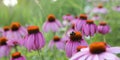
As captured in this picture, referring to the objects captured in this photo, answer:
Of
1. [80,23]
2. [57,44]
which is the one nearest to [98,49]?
[80,23]

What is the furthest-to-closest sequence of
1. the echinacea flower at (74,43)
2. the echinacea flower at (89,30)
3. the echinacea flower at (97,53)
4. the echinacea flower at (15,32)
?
1. the echinacea flower at (15,32)
2. the echinacea flower at (89,30)
3. the echinacea flower at (74,43)
4. the echinacea flower at (97,53)

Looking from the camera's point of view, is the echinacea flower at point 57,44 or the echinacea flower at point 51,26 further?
the echinacea flower at point 51,26

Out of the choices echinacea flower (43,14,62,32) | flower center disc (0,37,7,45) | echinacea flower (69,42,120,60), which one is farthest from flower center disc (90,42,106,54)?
echinacea flower (43,14,62,32)

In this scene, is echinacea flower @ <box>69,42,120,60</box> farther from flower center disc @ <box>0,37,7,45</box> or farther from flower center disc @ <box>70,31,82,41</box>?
flower center disc @ <box>0,37,7,45</box>

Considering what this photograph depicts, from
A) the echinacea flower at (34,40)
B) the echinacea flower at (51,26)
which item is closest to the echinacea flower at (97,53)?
the echinacea flower at (34,40)

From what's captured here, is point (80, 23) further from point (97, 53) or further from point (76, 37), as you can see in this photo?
point (97, 53)

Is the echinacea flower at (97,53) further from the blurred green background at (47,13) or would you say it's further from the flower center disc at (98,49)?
the blurred green background at (47,13)
